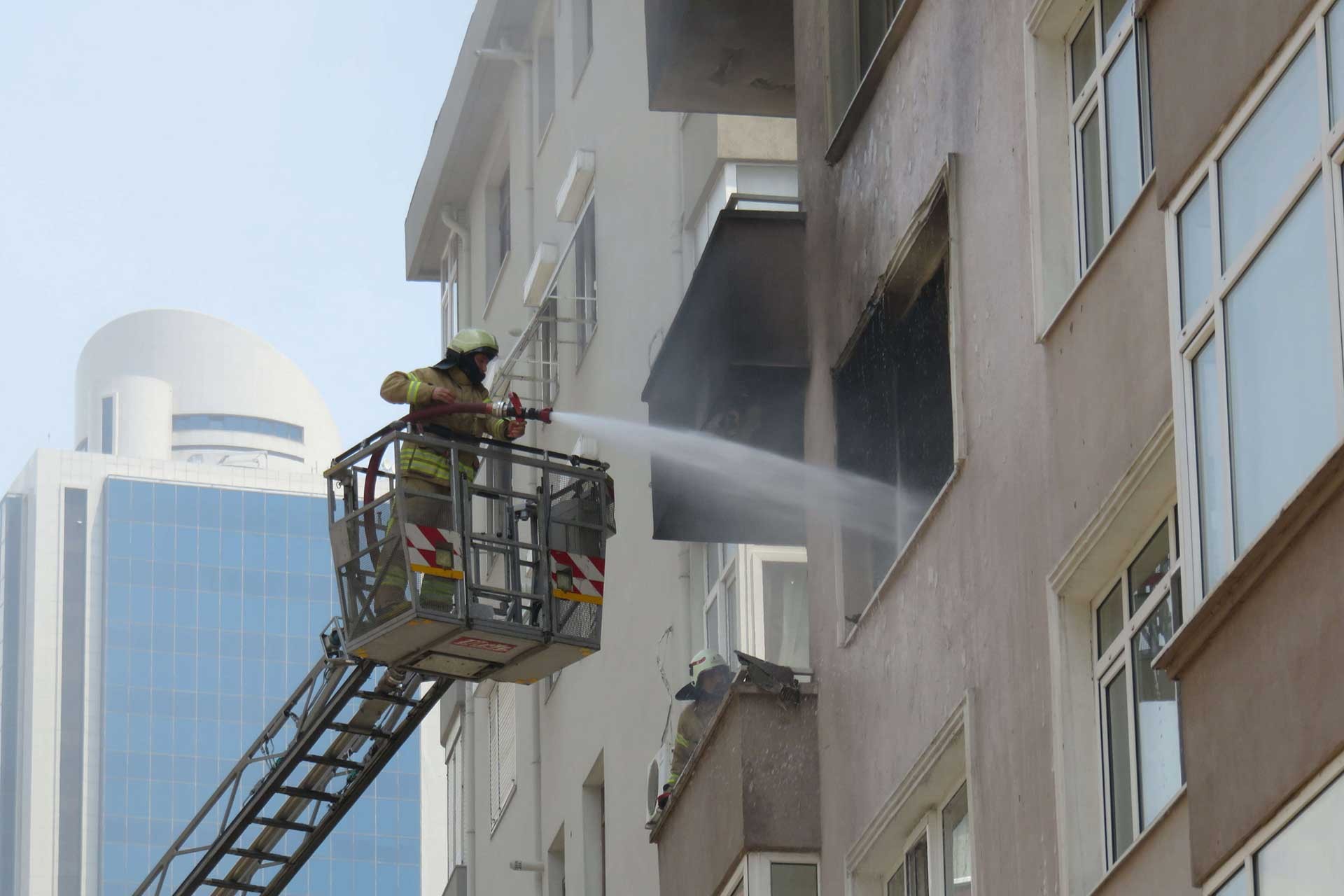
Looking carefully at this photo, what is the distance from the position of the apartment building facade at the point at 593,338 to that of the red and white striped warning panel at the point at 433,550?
166 cm

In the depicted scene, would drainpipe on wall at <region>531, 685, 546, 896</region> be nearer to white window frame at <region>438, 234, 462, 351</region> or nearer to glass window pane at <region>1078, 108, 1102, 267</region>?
white window frame at <region>438, 234, 462, 351</region>

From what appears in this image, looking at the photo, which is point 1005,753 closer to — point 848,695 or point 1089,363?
point 1089,363

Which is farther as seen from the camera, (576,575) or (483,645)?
(576,575)

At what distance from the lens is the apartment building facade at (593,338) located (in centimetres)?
2136

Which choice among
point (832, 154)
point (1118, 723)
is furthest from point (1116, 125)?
point (832, 154)

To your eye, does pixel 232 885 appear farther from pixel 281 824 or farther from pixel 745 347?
pixel 745 347

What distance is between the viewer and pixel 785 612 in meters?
19.8

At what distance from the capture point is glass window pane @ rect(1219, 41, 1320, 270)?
8.41 metres

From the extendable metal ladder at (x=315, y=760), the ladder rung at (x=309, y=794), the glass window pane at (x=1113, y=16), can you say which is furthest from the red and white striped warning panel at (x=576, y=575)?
the glass window pane at (x=1113, y=16)

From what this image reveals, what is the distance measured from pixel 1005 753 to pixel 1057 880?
3.40ft

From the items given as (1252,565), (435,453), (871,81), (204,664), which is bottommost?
(1252,565)

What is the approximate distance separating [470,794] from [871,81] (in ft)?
68.0

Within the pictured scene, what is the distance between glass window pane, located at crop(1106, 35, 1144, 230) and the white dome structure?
161 metres

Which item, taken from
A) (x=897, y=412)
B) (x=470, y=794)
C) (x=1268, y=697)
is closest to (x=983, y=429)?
(x=897, y=412)
